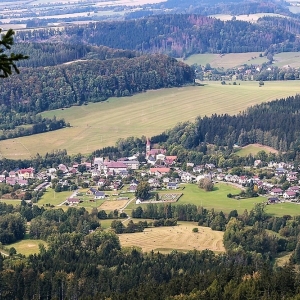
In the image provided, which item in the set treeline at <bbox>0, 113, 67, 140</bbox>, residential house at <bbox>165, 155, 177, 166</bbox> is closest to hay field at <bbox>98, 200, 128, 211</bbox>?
residential house at <bbox>165, 155, 177, 166</bbox>

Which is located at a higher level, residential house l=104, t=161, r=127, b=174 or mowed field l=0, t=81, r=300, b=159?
residential house l=104, t=161, r=127, b=174

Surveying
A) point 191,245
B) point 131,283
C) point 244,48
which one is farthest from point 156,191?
point 244,48

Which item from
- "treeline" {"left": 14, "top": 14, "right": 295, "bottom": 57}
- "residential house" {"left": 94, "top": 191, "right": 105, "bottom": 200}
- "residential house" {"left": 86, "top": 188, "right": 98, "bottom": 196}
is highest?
"residential house" {"left": 94, "top": 191, "right": 105, "bottom": 200}

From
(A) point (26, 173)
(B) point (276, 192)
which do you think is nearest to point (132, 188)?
(A) point (26, 173)

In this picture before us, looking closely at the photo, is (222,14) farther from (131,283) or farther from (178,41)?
(131,283)

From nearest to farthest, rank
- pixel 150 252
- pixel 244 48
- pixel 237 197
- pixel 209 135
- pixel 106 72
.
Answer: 1. pixel 150 252
2. pixel 237 197
3. pixel 209 135
4. pixel 106 72
5. pixel 244 48

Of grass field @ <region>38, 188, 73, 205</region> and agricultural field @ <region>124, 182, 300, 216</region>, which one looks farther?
grass field @ <region>38, 188, 73, 205</region>

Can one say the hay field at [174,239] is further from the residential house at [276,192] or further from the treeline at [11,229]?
the residential house at [276,192]

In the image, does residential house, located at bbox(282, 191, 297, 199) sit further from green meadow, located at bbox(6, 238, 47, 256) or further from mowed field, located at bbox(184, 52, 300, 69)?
mowed field, located at bbox(184, 52, 300, 69)
